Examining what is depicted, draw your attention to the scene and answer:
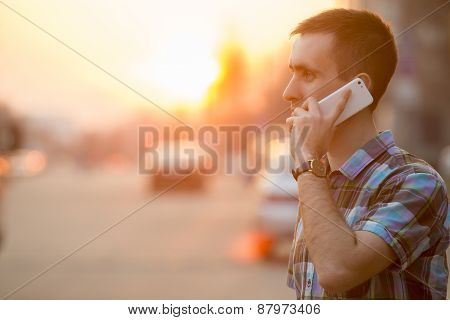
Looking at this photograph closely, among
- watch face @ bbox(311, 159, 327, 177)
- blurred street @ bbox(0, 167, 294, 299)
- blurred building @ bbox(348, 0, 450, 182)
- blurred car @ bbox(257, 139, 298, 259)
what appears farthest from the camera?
blurred building @ bbox(348, 0, 450, 182)

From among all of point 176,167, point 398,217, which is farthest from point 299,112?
point 176,167

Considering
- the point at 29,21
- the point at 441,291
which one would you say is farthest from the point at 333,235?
the point at 29,21

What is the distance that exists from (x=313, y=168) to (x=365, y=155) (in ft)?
0.55

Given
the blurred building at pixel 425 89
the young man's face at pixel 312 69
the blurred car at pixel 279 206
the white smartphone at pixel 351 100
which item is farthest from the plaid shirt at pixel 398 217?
the blurred building at pixel 425 89

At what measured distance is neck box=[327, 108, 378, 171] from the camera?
2.17m

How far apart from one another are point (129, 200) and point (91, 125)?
77.1m

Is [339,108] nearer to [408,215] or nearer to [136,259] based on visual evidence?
[408,215]

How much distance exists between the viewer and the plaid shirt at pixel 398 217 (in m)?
1.94

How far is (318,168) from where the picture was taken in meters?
2.01

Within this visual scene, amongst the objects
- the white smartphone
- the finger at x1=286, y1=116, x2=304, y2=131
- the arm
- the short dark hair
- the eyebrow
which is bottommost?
the arm

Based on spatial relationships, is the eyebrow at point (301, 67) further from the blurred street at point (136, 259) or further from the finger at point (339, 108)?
the blurred street at point (136, 259)

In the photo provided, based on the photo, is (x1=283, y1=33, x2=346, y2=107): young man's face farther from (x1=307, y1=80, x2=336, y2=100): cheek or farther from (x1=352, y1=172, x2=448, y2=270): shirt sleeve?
(x1=352, y1=172, x2=448, y2=270): shirt sleeve

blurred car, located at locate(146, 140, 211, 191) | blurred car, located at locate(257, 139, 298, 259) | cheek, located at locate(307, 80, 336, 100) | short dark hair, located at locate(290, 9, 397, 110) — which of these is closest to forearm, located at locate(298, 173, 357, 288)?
cheek, located at locate(307, 80, 336, 100)
